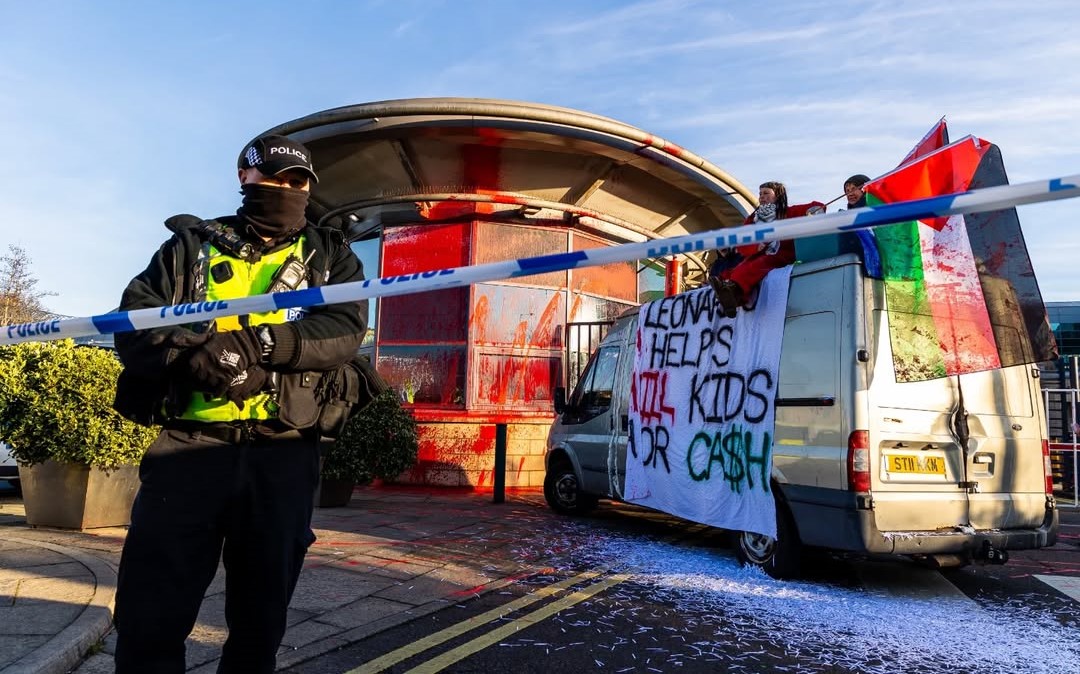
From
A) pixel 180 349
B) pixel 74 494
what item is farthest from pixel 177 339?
pixel 74 494

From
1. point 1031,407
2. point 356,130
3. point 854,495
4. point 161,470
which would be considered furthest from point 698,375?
point 356,130

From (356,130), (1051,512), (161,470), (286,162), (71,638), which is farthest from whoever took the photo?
(356,130)

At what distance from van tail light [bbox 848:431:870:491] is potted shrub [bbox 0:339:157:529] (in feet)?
17.6

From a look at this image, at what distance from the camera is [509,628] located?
4152mm

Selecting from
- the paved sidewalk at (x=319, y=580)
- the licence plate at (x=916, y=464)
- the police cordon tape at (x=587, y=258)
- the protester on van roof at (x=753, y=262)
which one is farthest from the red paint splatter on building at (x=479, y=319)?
the police cordon tape at (x=587, y=258)

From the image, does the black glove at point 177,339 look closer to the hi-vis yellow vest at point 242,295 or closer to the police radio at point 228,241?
the hi-vis yellow vest at point 242,295

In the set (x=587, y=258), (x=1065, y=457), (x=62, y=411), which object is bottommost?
(x=1065, y=457)

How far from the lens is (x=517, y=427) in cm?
1070

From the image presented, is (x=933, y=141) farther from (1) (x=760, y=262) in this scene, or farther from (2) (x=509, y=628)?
(2) (x=509, y=628)

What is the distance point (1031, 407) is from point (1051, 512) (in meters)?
0.75

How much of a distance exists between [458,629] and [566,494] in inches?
175

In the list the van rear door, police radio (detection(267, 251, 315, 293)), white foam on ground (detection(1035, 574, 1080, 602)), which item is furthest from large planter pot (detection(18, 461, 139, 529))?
white foam on ground (detection(1035, 574, 1080, 602))

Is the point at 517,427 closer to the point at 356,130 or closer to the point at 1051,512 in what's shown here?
the point at 356,130

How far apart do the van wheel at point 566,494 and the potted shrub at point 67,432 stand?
411cm
